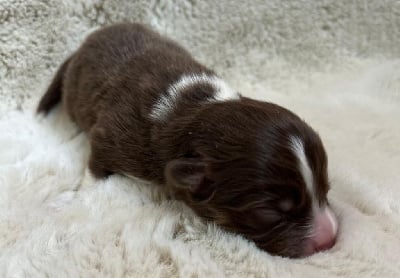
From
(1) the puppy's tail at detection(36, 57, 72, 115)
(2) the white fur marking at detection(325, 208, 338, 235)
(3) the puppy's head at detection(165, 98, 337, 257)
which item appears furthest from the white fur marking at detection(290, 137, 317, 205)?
(1) the puppy's tail at detection(36, 57, 72, 115)

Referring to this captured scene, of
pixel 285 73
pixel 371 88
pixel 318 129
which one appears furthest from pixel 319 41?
pixel 318 129

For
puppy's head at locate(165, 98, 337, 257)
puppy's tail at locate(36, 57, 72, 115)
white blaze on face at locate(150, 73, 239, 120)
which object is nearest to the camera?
puppy's head at locate(165, 98, 337, 257)

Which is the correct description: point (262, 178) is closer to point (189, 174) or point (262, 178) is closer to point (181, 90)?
point (189, 174)

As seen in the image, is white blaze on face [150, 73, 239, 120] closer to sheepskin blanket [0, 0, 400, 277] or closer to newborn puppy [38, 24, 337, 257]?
newborn puppy [38, 24, 337, 257]

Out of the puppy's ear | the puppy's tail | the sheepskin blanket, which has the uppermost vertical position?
the puppy's ear

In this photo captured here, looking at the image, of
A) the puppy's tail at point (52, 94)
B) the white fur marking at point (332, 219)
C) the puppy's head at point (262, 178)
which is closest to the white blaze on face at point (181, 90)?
the puppy's head at point (262, 178)

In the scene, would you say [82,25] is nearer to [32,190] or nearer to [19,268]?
[32,190]
